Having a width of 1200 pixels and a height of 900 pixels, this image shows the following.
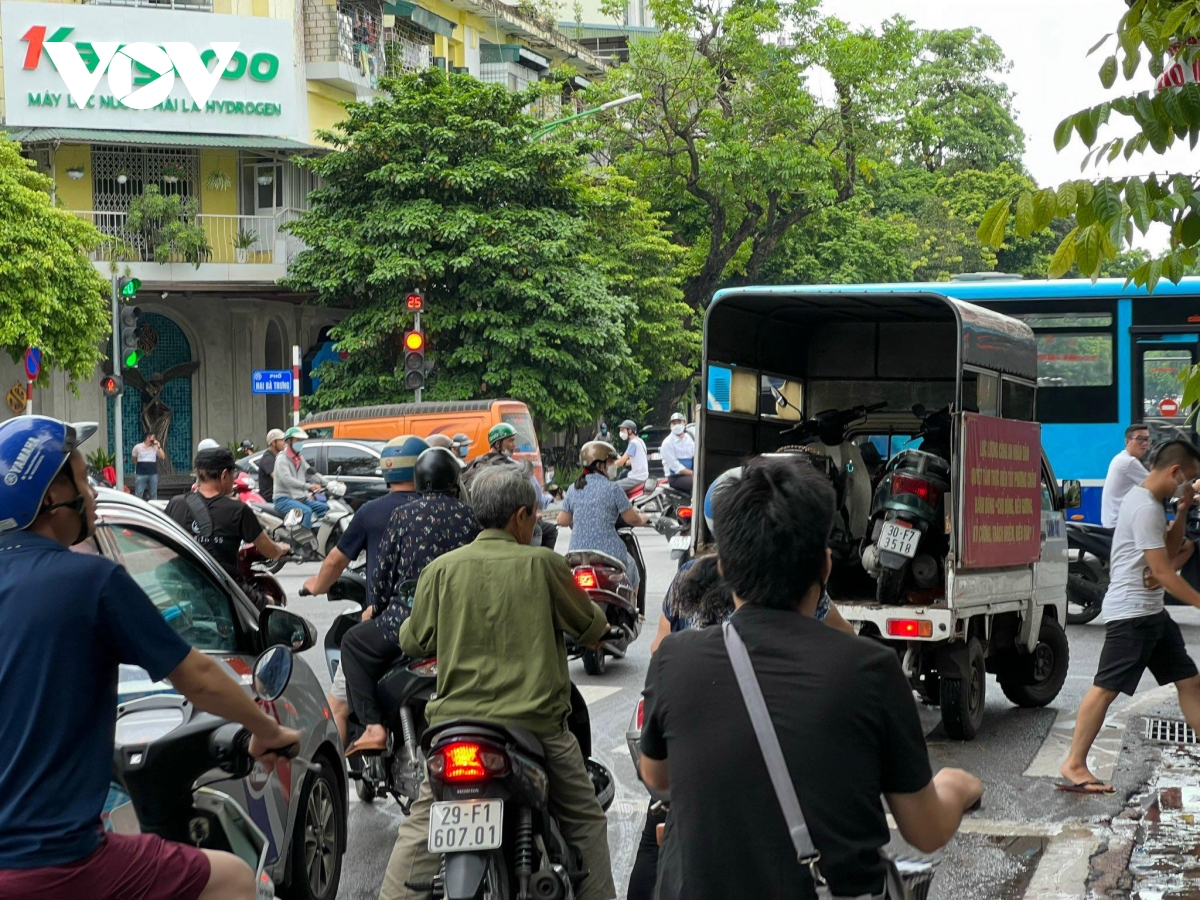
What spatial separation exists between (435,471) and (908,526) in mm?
3514

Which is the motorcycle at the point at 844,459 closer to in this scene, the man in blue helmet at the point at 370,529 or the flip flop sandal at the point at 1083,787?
the flip flop sandal at the point at 1083,787

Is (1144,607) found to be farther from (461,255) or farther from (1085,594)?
(461,255)

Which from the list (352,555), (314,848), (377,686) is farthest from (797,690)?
(352,555)

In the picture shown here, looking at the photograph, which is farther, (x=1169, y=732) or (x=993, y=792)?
(x=1169, y=732)

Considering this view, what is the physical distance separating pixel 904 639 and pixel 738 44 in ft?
102

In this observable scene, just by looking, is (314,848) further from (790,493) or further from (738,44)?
(738,44)

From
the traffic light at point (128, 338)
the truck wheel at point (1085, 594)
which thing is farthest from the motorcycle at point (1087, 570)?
the traffic light at point (128, 338)

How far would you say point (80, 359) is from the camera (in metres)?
29.3

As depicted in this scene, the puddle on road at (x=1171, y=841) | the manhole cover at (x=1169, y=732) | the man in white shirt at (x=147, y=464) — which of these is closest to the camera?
the puddle on road at (x=1171, y=841)

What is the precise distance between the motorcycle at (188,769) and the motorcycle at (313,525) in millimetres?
10610

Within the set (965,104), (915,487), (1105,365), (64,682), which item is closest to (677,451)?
(1105,365)

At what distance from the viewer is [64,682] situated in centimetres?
279

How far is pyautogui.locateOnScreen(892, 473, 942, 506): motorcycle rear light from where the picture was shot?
856 centimetres

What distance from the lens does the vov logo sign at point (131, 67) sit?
31984mm
